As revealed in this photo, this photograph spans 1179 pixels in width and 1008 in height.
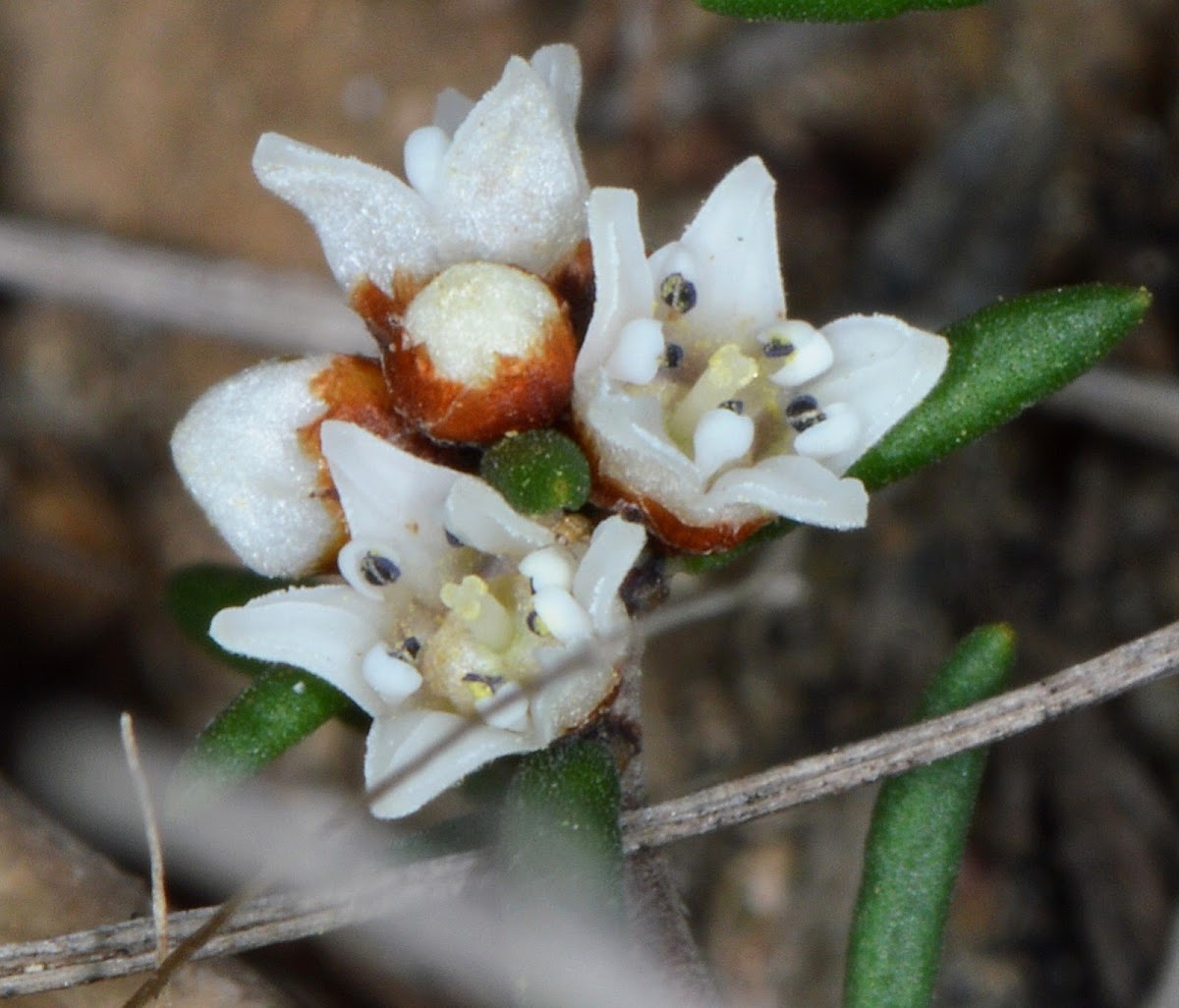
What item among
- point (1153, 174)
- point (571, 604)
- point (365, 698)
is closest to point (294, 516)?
point (365, 698)

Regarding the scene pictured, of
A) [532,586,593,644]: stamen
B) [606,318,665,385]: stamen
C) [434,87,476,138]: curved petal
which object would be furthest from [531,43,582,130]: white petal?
[532,586,593,644]: stamen

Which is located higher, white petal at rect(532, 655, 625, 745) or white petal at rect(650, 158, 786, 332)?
white petal at rect(650, 158, 786, 332)

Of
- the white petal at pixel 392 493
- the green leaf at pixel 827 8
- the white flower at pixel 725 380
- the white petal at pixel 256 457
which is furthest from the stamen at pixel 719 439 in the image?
the green leaf at pixel 827 8

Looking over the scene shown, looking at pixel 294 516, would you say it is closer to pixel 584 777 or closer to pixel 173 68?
pixel 584 777

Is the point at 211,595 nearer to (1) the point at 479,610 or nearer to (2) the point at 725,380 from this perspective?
(1) the point at 479,610

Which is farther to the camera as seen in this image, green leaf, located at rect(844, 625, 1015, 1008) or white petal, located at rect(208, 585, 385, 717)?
green leaf, located at rect(844, 625, 1015, 1008)

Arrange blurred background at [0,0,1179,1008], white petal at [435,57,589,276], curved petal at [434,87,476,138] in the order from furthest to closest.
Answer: blurred background at [0,0,1179,1008], curved petal at [434,87,476,138], white petal at [435,57,589,276]

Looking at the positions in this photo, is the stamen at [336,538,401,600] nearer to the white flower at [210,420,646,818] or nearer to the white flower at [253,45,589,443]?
the white flower at [210,420,646,818]
